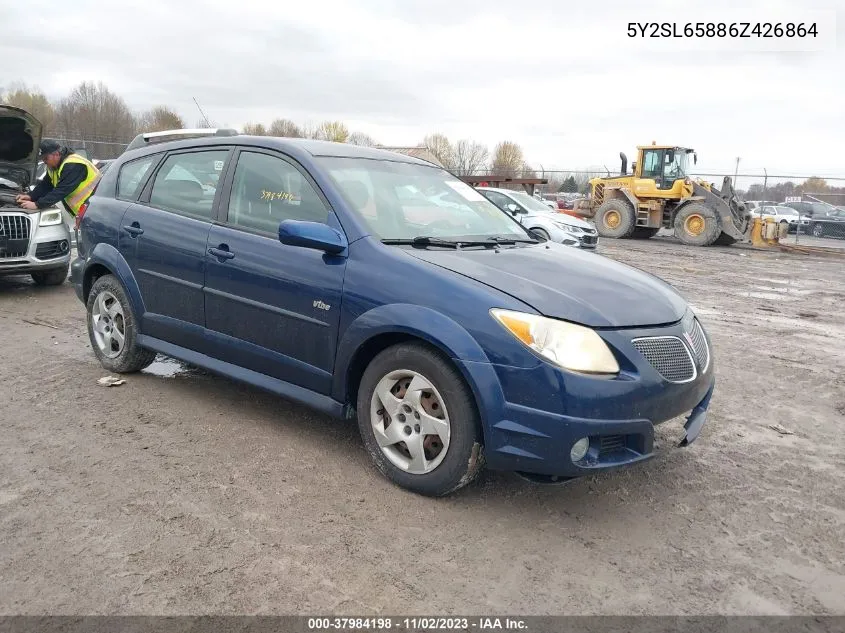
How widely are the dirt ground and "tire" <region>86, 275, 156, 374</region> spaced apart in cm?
16

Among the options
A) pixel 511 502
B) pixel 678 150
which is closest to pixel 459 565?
pixel 511 502

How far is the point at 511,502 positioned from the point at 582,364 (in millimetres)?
856

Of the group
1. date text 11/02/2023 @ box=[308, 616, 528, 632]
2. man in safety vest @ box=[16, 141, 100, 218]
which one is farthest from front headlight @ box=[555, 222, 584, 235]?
date text 11/02/2023 @ box=[308, 616, 528, 632]

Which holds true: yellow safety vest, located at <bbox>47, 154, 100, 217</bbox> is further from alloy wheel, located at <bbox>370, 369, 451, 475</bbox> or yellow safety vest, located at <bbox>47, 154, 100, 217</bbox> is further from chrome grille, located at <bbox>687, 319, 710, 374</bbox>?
chrome grille, located at <bbox>687, 319, 710, 374</bbox>

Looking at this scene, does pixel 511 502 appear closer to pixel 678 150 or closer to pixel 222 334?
pixel 222 334

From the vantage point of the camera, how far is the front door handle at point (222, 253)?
3.95 meters

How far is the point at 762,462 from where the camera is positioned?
3.88 meters

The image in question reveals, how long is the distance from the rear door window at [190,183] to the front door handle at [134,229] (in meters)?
0.19

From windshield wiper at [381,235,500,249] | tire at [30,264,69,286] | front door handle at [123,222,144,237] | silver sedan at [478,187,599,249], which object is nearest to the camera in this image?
windshield wiper at [381,235,500,249]

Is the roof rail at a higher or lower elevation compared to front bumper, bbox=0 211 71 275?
higher

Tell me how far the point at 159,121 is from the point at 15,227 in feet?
171

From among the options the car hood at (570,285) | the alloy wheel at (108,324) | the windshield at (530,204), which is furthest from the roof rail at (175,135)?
the windshield at (530,204)

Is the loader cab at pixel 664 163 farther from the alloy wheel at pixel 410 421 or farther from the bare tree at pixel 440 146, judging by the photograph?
the bare tree at pixel 440 146

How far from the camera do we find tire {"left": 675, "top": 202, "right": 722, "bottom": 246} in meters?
19.4
